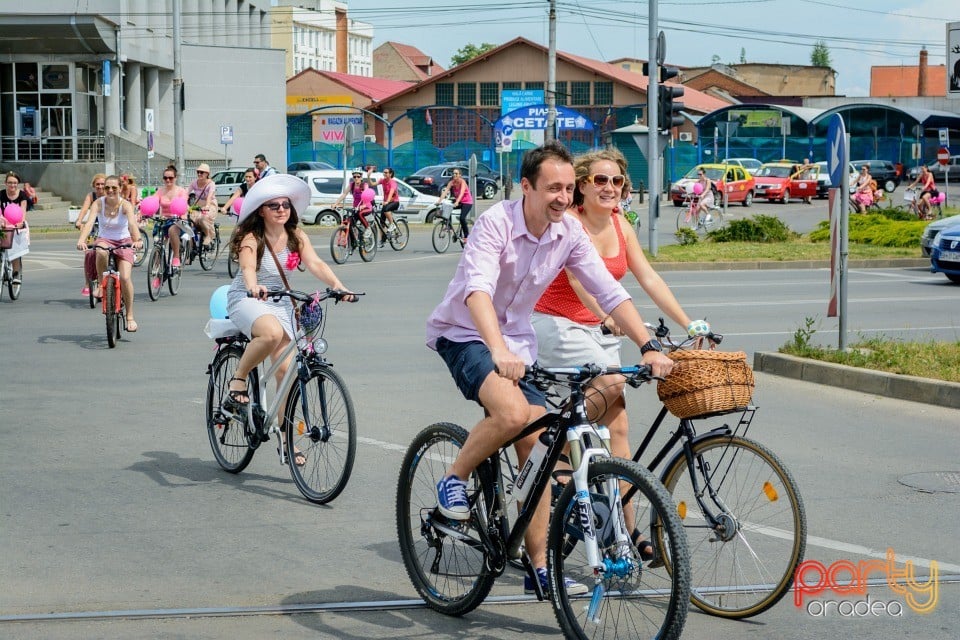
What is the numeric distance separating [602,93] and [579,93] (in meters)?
1.41

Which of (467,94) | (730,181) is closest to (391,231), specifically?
(730,181)

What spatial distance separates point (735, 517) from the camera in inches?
196

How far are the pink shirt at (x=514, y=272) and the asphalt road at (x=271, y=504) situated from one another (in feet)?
3.59

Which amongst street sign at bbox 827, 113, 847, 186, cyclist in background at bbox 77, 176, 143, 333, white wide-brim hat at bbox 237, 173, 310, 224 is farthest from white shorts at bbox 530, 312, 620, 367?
cyclist in background at bbox 77, 176, 143, 333

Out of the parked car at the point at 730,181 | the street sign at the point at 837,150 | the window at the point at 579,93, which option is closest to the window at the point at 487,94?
the window at the point at 579,93

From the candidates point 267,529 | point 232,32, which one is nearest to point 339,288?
point 267,529

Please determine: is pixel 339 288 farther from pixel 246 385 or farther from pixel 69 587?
pixel 69 587

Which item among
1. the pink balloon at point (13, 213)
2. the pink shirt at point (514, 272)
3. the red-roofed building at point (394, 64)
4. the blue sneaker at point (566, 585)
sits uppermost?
the red-roofed building at point (394, 64)

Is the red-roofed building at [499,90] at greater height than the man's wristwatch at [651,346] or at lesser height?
greater

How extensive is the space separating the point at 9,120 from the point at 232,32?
24.5 m

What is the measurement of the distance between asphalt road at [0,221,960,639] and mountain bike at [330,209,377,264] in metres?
11.3

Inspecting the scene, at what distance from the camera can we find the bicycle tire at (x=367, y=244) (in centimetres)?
2630

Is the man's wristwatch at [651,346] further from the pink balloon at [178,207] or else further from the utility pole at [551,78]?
the utility pole at [551,78]

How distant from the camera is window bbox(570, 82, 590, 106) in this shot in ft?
269
